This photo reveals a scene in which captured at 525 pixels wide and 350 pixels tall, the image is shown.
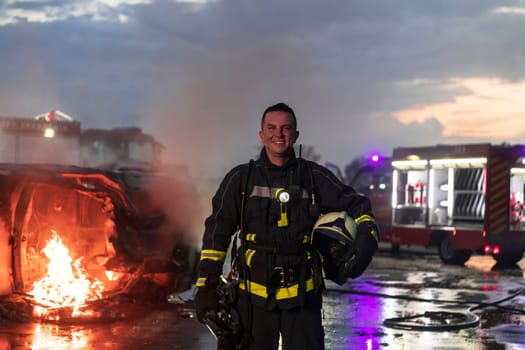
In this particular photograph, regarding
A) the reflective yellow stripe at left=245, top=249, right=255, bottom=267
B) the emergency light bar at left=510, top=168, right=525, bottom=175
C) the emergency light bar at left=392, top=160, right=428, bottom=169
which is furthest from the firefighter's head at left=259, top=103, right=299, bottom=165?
the emergency light bar at left=392, top=160, right=428, bottom=169

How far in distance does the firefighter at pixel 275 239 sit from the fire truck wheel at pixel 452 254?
42.4ft

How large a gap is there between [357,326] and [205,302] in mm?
4464

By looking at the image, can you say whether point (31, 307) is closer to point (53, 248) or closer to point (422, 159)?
point (53, 248)

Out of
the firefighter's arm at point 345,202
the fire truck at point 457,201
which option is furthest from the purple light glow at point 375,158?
the firefighter's arm at point 345,202

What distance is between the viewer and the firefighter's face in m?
4.59

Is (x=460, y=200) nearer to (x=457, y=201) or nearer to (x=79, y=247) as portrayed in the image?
(x=457, y=201)

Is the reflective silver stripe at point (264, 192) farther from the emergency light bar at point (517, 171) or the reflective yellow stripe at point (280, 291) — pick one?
the emergency light bar at point (517, 171)

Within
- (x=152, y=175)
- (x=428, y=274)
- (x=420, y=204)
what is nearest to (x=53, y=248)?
(x=152, y=175)

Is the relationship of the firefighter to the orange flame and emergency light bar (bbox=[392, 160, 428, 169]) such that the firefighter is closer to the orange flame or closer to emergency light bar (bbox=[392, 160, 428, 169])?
the orange flame

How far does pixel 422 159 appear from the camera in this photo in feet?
60.0

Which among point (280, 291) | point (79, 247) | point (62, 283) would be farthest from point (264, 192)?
point (79, 247)

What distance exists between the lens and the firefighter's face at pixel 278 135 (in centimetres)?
459

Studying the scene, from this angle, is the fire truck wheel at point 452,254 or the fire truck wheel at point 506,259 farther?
the fire truck wheel at point 452,254

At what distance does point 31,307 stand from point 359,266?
219 inches
